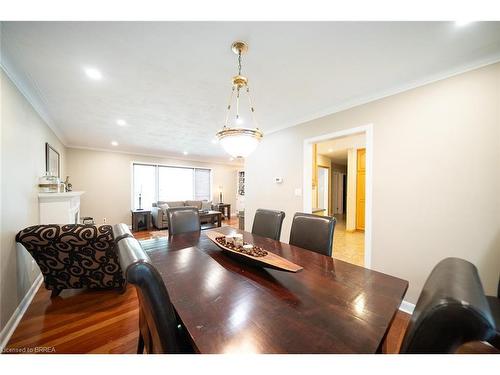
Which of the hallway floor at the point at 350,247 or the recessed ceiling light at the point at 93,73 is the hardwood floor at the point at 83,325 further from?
the recessed ceiling light at the point at 93,73

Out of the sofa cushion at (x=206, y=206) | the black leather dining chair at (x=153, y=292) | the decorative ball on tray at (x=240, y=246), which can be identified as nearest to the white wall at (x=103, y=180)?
the sofa cushion at (x=206, y=206)

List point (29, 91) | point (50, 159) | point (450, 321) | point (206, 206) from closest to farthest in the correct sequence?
point (450, 321) → point (29, 91) → point (50, 159) → point (206, 206)

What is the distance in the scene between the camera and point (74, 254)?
79.4 inches

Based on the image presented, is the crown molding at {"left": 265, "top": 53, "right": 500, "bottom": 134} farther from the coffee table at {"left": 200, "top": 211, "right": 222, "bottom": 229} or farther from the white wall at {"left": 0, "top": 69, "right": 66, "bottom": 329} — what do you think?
the coffee table at {"left": 200, "top": 211, "right": 222, "bottom": 229}

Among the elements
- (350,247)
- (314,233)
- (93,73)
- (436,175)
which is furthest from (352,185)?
(93,73)

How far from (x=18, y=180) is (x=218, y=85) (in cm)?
227

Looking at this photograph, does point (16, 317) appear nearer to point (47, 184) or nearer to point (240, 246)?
point (47, 184)

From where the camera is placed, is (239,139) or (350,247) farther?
(350,247)

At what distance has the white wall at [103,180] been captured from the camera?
5.30m

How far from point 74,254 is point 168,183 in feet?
16.6
